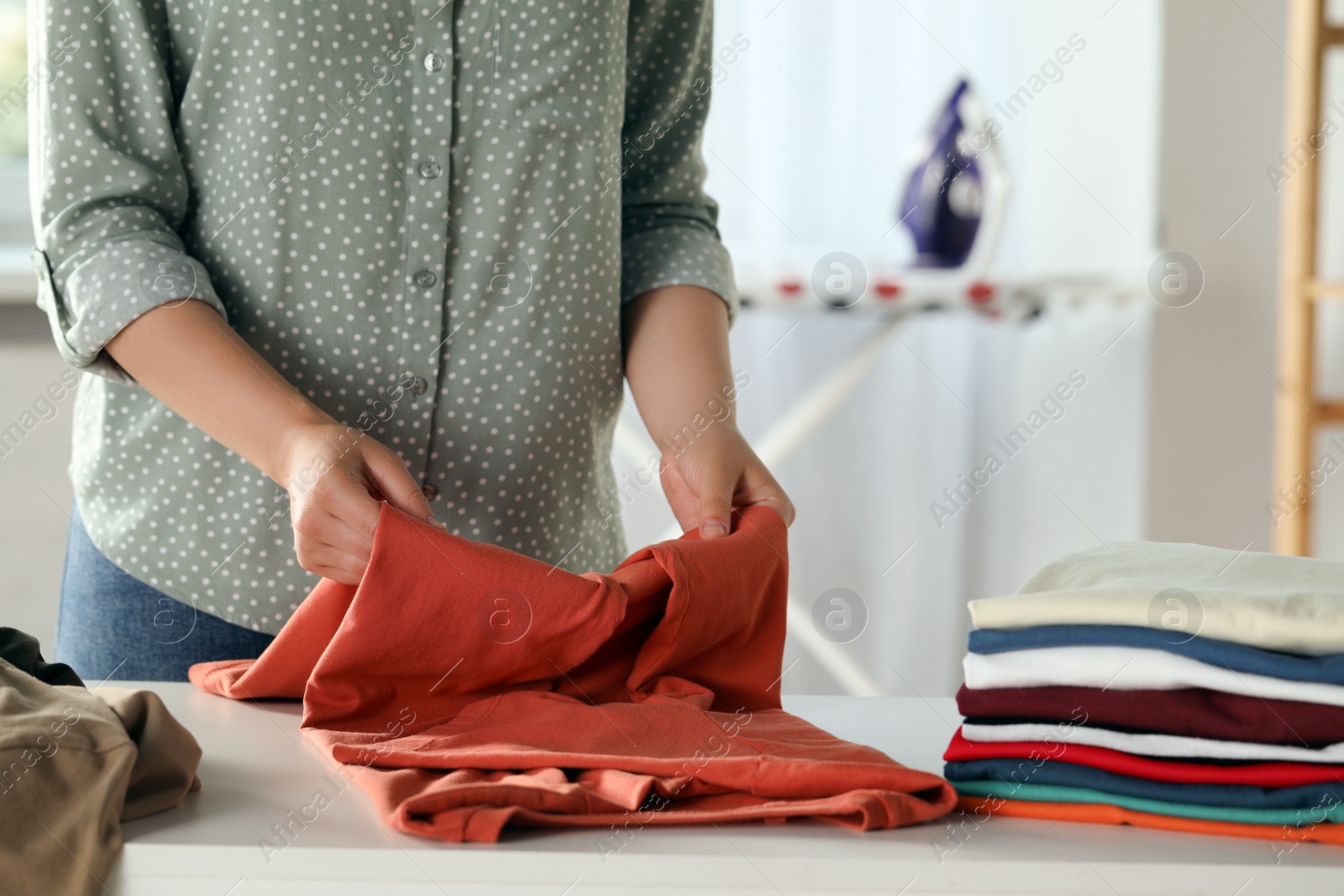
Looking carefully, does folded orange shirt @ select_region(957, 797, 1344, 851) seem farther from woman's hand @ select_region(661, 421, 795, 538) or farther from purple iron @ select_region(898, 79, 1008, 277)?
purple iron @ select_region(898, 79, 1008, 277)

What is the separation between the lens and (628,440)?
5.58ft

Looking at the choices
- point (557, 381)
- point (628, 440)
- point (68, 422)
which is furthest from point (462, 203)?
point (68, 422)

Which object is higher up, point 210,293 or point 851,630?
point 210,293

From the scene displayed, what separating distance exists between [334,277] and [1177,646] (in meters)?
0.54

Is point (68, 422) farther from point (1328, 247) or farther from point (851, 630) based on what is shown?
point (1328, 247)

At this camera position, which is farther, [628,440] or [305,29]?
[628,440]

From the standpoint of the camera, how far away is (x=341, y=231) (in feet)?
2.54

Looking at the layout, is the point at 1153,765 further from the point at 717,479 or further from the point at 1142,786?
the point at 717,479

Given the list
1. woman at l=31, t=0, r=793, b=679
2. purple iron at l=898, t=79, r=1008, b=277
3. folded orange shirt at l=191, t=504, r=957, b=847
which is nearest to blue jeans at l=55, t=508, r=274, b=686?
woman at l=31, t=0, r=793, b=679

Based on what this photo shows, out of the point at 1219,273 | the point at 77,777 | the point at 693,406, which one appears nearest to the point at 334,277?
the point at 693,406

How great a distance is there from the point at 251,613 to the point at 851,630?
146cm

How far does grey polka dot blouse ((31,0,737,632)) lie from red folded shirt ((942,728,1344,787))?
0.40 meters

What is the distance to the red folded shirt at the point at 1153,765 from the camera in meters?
0.47

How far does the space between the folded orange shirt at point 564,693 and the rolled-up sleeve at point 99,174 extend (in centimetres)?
22
